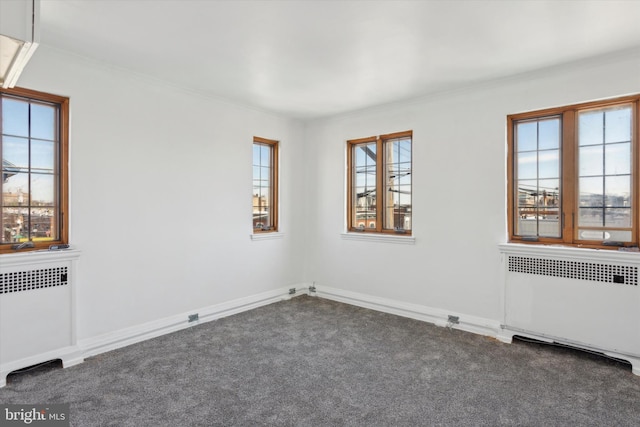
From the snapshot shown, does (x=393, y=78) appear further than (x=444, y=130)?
No

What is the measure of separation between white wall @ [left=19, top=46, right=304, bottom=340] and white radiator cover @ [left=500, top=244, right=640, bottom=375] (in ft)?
10.2

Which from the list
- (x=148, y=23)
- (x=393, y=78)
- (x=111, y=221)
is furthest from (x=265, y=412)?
(x=393, y=78)

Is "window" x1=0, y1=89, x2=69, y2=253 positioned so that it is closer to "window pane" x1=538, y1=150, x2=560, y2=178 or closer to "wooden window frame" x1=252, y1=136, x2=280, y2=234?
"wooden window frame" x1=252, y1=136, x2=280, y2=234

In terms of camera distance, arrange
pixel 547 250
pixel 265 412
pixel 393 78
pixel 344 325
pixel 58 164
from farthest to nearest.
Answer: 1. pixel 344 325
2. pixel 393 78
3. pixel 547 250
4. pixel 58 164
5. pixel 265 412

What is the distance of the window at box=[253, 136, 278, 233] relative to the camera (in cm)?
504

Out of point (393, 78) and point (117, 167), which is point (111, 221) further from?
point (393, 78)

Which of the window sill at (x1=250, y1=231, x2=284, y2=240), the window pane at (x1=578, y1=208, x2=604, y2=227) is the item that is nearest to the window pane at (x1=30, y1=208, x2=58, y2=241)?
the window sill at (x1=250, y1=231, x2=284, y2=240)

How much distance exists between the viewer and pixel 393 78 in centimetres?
372

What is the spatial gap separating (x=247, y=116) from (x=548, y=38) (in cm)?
339

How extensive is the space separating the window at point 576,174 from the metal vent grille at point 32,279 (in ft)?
14.4

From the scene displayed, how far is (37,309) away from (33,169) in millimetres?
1204

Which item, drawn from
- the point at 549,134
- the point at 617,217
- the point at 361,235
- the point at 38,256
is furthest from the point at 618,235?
the point at 38,256

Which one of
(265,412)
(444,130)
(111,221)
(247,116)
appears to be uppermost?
(247,116)

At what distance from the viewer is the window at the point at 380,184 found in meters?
4.69
